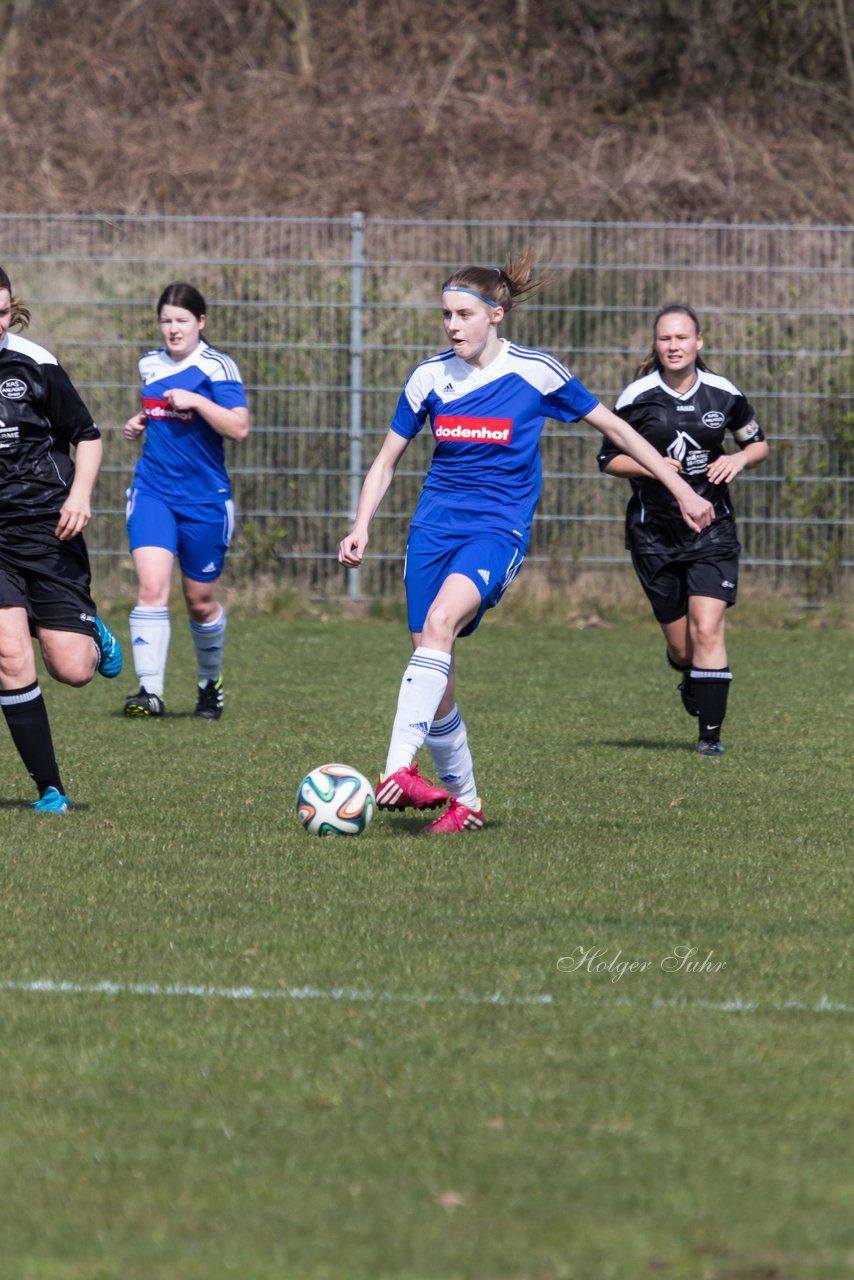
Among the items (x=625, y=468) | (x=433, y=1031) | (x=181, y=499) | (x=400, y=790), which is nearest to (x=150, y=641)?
(x=181, y=499)

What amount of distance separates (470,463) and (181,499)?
3735 millimetres

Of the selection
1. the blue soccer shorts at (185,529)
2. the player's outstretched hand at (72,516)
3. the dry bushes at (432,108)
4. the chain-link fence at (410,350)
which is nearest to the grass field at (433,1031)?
the player's outstretched hand at (72,516)

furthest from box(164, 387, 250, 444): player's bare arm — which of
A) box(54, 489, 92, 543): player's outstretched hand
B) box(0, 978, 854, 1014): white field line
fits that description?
box(0, 978, 854, 1014): white field line

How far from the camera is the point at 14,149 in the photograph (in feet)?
73.1

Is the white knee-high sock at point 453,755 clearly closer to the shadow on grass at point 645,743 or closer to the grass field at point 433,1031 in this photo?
the grass field at point 433,1031

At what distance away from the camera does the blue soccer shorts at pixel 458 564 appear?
6.68m

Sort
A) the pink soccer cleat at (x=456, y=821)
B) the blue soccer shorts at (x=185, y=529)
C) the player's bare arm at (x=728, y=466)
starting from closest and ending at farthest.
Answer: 1. the pink soccer cleat at (x=456, y=821)
2. the player's bare arm at (x=728, y=466)
3. the blue soccer shorts at (x=185, y=529)

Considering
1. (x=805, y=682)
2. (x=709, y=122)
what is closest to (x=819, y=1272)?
(x=805, y=682)

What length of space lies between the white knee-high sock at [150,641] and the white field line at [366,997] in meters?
5.51

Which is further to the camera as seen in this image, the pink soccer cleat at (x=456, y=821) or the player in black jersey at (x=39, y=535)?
the player in black jersey at (x=39, y=535)

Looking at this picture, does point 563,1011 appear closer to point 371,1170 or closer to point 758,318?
point 371,1170

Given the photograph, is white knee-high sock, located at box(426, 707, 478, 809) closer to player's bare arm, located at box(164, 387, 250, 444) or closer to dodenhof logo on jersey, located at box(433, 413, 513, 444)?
dodenhof logo on jersey, located at box(433, 413, 513, 444)

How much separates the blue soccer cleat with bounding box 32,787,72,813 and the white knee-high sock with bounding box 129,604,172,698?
9.88 feet

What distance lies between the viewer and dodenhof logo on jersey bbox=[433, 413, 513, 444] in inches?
267
